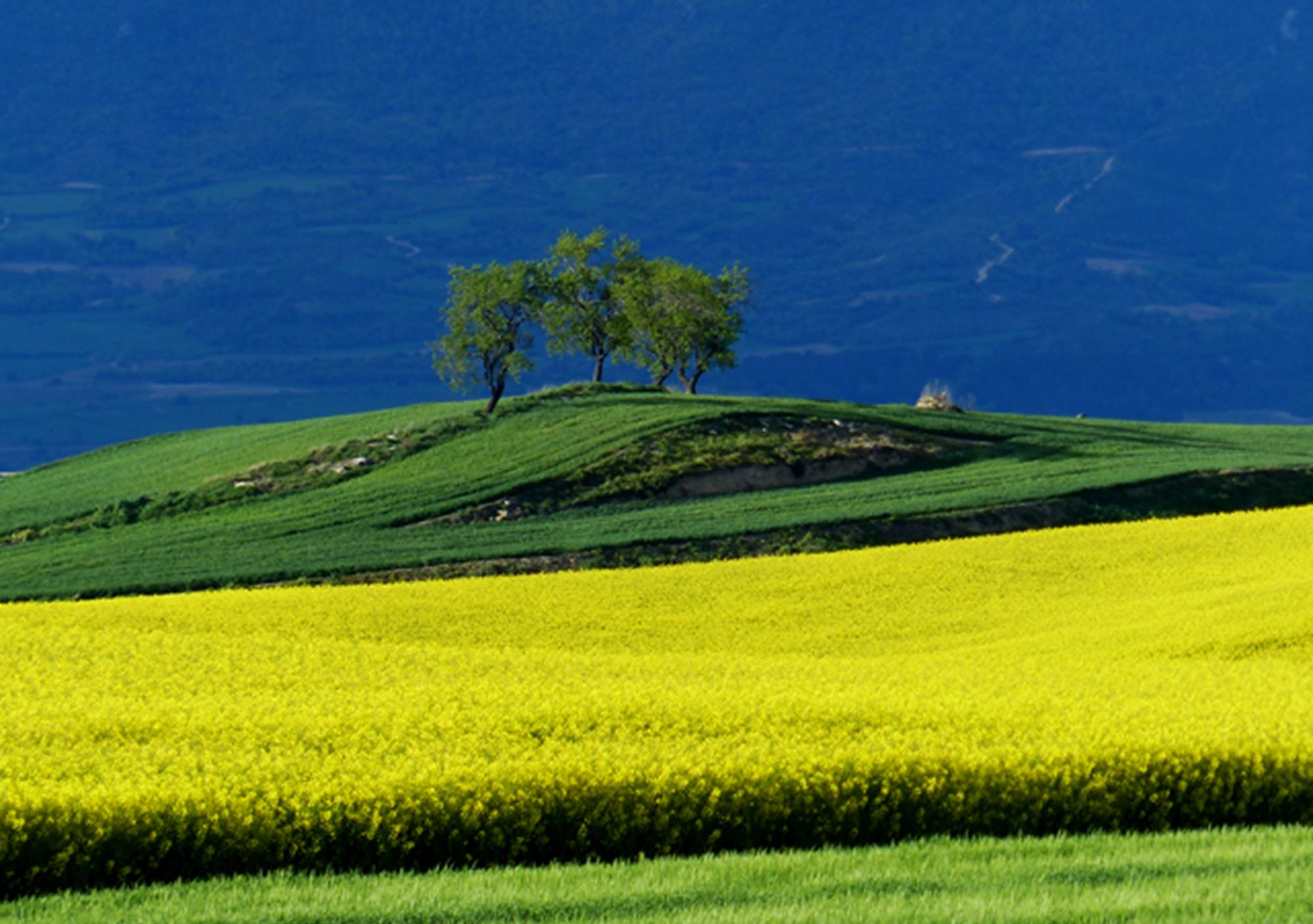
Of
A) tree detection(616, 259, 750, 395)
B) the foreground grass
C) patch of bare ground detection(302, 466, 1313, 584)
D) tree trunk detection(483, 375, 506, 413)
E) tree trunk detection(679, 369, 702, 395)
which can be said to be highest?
tree detection(616, 259, 750, 395)

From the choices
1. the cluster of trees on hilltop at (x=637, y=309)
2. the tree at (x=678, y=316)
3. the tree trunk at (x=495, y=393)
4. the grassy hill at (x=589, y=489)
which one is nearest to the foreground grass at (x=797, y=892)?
the grassy hill at (x=589, y=489)

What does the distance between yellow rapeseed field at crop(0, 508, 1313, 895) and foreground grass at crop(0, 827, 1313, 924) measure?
31.7 inches

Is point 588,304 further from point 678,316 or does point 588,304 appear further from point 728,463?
point 728,463

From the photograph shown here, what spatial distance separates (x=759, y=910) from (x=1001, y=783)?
435 cm

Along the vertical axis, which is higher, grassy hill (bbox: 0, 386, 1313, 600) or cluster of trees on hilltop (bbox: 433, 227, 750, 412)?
cluster of trees on hilltop (bbox: 433, 227, 750, 412)

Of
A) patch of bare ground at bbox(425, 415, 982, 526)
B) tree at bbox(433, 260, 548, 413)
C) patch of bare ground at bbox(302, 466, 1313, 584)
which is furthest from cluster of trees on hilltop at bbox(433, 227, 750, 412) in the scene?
patch of bare ground at bbox(302, 466, 1313, 584)

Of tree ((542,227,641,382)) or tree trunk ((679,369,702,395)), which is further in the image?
tree trunk ((679,369,702,395))

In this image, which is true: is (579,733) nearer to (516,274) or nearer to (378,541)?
(378,541)

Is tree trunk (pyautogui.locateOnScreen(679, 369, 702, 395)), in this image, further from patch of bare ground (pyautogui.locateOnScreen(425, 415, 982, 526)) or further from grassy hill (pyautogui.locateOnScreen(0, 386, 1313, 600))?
patch of bare ground (pyautogui.locateOnScreen(425, 415, 982, 526))

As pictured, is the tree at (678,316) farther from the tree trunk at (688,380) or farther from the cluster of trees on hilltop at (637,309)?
the tree trunk at (688,380)

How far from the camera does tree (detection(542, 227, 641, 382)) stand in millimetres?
84250

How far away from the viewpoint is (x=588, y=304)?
85875 mm

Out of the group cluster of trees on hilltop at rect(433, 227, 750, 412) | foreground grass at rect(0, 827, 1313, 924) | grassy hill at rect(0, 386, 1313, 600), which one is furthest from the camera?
cluster of trees on hilltop at rect(433, 227, 750, 412)

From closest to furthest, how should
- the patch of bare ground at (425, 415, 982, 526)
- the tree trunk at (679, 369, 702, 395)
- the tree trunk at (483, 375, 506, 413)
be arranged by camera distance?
the patch of bare ground at (425, 415, 982, 526), the tree trunk at (483, 375, 506, 413), the tree trunk at (679, 369, 702, 395)
